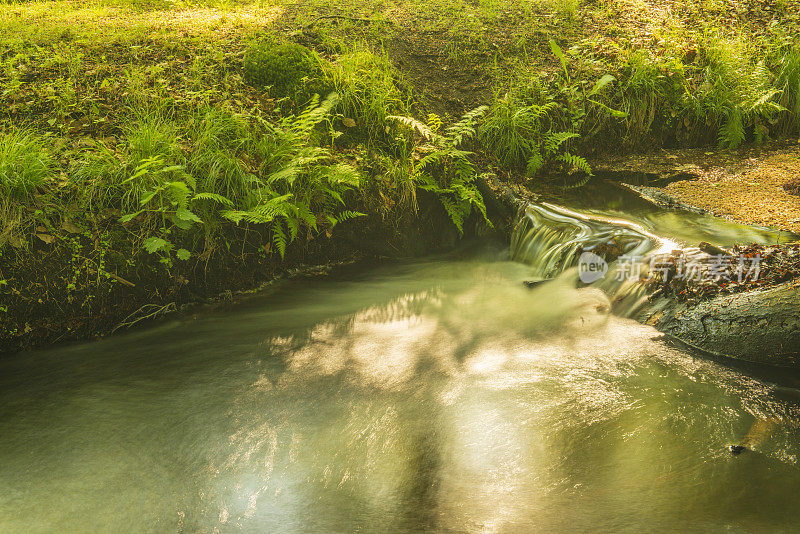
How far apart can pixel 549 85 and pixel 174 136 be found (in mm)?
5047

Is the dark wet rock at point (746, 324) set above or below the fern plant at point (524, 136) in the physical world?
below

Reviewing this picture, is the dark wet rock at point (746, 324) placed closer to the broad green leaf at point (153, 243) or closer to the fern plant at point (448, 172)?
the fern plant at point (448, 172)

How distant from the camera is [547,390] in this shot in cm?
373

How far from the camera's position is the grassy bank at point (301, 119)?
15.6 ft

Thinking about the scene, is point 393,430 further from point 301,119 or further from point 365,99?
point 365,99

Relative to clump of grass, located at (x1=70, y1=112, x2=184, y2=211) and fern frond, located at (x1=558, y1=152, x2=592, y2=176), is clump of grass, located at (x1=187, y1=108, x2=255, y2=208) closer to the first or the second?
clump of grass, located at (x1=70, y1=112, x2=184, y2=211)

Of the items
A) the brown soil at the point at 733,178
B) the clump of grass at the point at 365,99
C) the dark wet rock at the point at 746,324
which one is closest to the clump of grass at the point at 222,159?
the clump of grass at the point at 365,99

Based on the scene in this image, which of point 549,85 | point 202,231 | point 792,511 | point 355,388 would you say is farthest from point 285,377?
point 549,85

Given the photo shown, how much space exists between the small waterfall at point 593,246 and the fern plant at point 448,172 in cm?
55

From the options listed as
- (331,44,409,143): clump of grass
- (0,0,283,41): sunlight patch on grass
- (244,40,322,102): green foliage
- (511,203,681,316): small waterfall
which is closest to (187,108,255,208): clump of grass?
(244,40,322,102): green foliage

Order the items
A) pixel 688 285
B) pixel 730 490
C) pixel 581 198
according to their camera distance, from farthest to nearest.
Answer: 1. pixel 581 198
2. pixel 688 285
3. pixel 730 490

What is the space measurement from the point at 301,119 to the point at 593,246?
11.3 ft

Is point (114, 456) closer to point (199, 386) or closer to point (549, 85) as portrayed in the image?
point (199, 386)

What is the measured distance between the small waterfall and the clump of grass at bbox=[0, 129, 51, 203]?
4758 millimetres
